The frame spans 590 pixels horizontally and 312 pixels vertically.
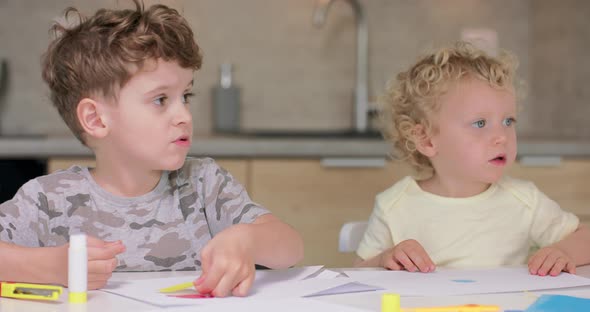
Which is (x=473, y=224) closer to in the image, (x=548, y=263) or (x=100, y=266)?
(x=548, y=263)

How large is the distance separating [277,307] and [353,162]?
171cm

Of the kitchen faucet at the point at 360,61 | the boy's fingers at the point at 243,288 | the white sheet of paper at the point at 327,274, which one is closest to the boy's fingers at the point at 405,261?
the white sheet of paper at the point at 327,274

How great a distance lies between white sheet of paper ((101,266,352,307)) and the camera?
1.08 m

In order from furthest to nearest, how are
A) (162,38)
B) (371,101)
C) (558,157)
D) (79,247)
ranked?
(371,101)
(558,157)
(162,38)
(79,247)

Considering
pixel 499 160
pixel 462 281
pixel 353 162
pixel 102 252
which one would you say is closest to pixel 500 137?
pixel 499 160

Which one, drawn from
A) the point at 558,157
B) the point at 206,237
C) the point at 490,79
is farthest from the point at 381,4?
the point at 206,237

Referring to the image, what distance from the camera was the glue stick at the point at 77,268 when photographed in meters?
1.00

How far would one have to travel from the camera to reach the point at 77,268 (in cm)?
101

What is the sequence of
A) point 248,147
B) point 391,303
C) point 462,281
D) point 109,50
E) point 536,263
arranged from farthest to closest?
point 248,147 → point 109,50 → point 536,263 → point 462,281 → point 391,303

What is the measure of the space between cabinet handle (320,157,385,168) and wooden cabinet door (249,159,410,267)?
1cm

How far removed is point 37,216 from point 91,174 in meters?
0.13

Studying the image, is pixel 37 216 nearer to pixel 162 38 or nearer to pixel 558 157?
pixel 162 38

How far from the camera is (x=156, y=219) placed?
1.53 meters

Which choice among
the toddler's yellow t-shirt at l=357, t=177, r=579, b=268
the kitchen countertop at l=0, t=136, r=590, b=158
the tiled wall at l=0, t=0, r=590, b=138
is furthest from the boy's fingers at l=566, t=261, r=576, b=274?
the tiled wall at l=0, t=0, r=590, b=138
